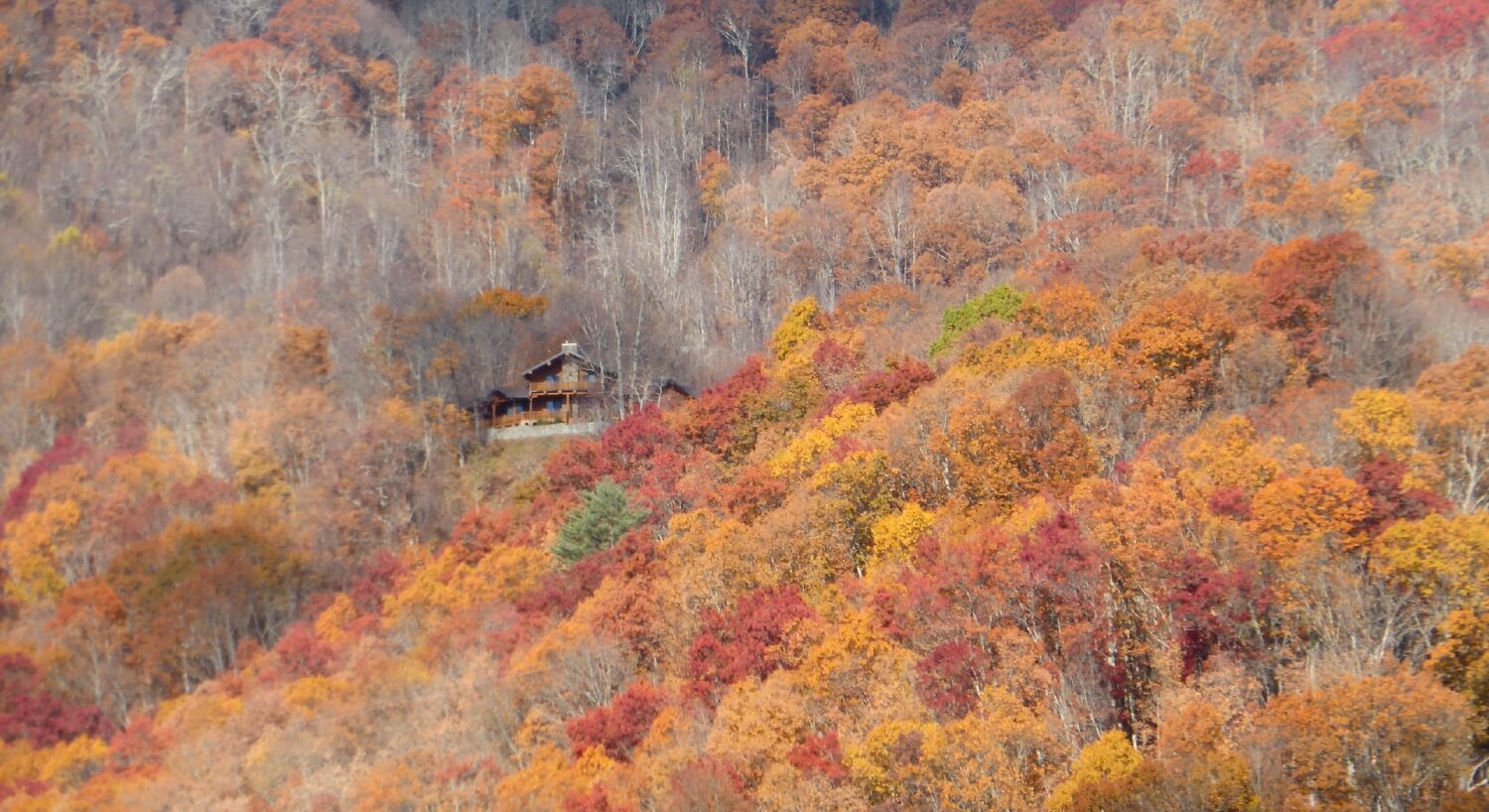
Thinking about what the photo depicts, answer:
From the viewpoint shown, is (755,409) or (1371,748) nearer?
(1371,748)

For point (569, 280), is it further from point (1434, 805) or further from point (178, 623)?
point (1434, 805)

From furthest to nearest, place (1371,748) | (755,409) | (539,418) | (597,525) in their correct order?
(539,418)
(755,409)
(597,525)
(1371,748)

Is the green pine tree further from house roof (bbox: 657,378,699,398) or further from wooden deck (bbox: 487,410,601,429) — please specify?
house roof (bbox: 657,378,699,398)

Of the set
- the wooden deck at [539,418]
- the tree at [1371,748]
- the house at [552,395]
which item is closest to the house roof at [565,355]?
the house at [552,395]

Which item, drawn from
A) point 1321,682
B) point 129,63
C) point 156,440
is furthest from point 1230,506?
point 129,63

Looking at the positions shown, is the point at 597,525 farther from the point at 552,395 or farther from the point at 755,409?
the point at 552,395

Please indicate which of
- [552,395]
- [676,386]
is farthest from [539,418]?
[676,386]

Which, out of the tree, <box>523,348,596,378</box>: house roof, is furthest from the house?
the tree
